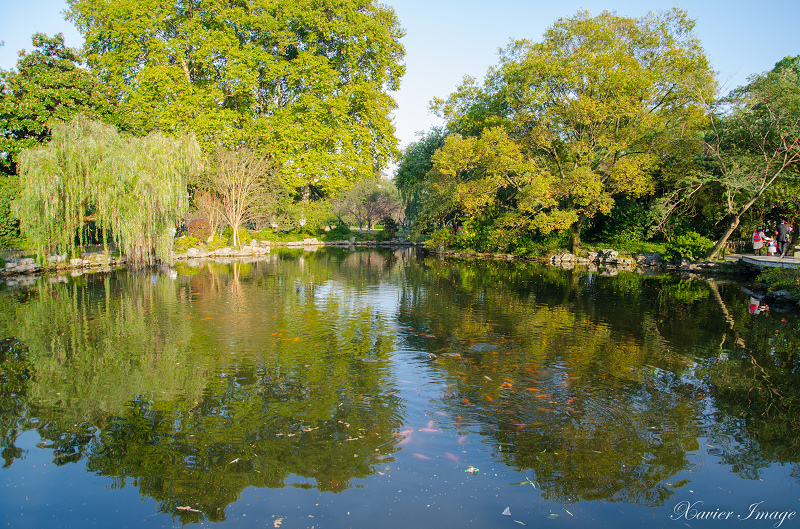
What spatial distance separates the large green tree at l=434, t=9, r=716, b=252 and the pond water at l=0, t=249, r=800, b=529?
15.2 m

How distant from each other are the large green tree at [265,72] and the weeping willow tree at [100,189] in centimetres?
1130

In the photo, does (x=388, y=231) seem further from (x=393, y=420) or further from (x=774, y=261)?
(x=393, y=420)

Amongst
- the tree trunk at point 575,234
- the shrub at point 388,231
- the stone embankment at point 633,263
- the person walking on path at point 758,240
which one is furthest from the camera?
the shrub at point 388,231

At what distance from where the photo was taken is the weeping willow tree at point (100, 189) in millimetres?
17203

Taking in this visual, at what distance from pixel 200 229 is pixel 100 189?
13.8 metres

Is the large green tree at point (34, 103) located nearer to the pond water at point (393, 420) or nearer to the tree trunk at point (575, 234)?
the pond water at point (393, 420)

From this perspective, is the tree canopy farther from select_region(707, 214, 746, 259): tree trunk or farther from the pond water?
select_region(707, 214, 746, 259): tree trunk

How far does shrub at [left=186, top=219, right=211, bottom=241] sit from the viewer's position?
31.4m

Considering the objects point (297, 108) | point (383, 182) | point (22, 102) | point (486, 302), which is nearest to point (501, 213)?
point (297, 108)

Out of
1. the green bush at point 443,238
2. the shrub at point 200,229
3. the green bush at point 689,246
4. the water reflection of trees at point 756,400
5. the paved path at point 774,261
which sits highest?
the shrub at point 200,229

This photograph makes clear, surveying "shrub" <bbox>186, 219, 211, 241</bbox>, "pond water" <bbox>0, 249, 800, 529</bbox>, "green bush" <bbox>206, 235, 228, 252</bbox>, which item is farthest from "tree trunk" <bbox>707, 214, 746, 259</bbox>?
"shrub" <bbox>186, 219, 211, 241</bbox>

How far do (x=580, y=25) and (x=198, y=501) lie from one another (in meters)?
26.6

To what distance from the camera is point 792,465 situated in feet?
15.6

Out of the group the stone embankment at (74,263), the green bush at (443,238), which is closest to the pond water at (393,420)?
the stone embankment at (74,263)
